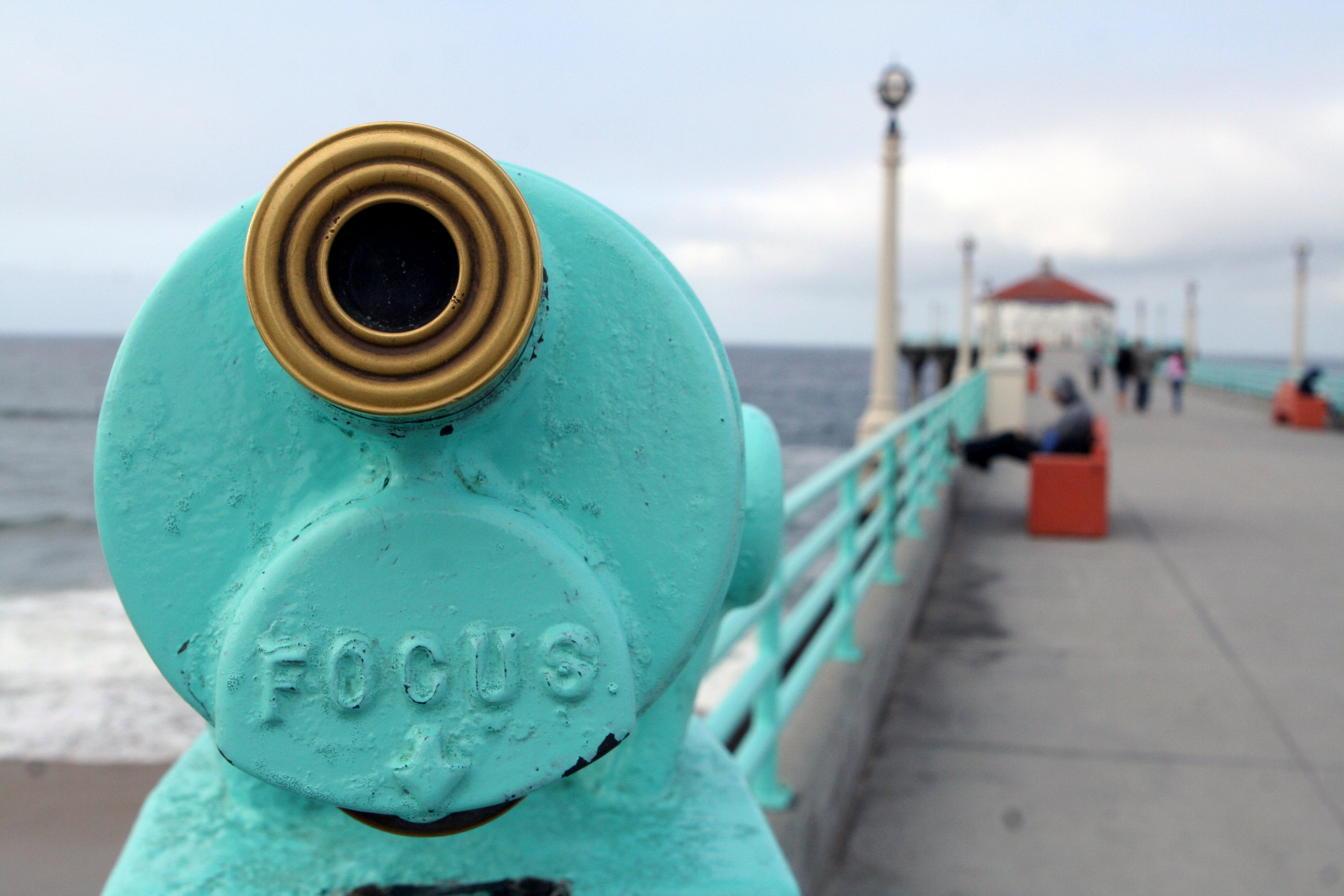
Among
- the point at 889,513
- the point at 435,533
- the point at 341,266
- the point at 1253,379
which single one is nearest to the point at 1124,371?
the point at 1253,379

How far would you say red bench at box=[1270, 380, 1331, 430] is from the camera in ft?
57.3

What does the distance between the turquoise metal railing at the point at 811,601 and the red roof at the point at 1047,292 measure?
2433 centimetres

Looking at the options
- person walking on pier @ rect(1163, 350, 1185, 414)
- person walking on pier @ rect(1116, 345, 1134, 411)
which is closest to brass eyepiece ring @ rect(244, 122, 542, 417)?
person walking on pier @ rect(1163, 350, 1185, 414)

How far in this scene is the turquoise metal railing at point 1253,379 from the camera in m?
19.1

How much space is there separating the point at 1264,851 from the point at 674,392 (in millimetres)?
3276

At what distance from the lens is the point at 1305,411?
17.6 metres

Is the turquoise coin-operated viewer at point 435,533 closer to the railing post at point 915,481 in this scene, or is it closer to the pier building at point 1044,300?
the railing post at point 915,481

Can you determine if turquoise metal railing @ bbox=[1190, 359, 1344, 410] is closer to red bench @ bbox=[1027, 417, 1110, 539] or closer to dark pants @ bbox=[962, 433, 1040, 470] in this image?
dark pants @ bbox=[962, 433, 1040, 470]

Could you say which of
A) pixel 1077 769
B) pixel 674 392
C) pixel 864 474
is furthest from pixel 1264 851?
pixel 864 474

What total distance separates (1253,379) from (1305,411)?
33.6ft

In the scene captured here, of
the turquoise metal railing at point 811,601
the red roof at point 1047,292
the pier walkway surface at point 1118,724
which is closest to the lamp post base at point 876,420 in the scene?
the pier walkway surface at point 1118,724

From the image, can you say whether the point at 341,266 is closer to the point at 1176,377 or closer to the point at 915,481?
the point at 915,481

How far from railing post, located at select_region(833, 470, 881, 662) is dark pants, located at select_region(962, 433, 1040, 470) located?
209 inches

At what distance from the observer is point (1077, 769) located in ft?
12.9
